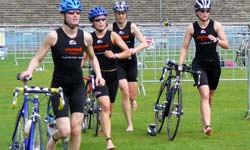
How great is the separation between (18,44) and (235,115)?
18.7 metres

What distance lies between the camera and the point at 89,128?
12.7 meters

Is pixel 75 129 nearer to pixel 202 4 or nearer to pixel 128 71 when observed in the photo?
pixel 202 4

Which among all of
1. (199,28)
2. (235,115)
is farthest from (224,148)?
(235,115)

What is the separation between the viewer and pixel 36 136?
7.92 metres

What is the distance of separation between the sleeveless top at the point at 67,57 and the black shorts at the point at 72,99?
3.4 inches

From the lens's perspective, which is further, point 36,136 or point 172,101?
point 172,101

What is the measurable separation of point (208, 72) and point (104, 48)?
6.23 ft

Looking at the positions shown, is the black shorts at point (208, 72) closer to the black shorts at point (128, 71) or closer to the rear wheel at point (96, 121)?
the black shorts at point (128, 71)

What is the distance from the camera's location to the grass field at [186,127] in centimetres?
1092

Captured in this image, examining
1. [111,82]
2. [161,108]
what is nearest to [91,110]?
[111,82]

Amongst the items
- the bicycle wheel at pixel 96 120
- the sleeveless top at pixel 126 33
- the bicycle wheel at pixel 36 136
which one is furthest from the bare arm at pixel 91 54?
the sleeveless top at pixel 126 33

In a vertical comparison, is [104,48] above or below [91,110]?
above

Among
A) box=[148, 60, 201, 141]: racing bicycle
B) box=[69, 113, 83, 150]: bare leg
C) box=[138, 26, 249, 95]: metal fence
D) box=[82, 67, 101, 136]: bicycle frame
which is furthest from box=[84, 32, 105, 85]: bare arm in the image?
box=[138, 26, 249, 95]: metal fence

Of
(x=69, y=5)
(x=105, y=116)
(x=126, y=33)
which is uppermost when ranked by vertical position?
(x=69, y=5)
